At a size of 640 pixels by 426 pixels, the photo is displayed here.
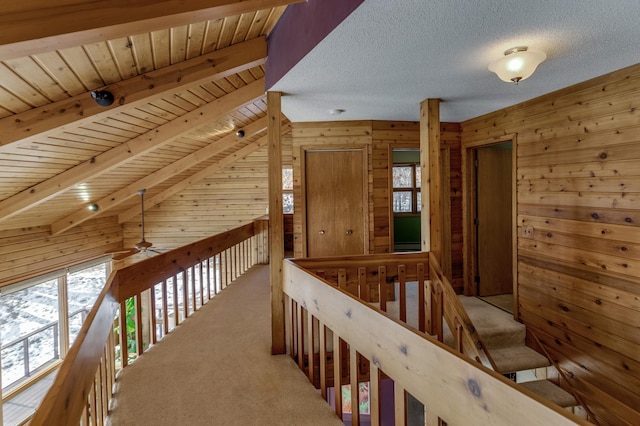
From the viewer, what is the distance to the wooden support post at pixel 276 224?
2.74 meters

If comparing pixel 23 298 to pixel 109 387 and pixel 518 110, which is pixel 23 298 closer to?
pixel 109 387

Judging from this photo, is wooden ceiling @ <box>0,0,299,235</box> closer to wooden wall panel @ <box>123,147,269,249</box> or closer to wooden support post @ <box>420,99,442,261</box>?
wooden support post @ <box>420,99,442,261</box>

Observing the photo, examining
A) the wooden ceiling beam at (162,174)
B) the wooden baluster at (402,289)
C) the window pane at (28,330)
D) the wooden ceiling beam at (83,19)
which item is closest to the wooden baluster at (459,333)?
the wooden baluster at (402,289)

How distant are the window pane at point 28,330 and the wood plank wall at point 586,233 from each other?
6995 millimetres

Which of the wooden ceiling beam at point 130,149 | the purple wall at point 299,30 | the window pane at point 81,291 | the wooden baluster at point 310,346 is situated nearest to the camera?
the purple wall at point 299,30

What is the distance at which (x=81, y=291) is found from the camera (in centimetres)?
653

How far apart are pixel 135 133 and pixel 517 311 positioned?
182 inches

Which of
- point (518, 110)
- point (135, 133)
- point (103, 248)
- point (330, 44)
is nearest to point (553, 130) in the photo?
point (518, 110)

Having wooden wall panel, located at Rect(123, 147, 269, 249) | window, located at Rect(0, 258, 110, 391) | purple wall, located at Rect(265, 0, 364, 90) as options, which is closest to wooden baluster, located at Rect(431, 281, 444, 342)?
purple wall, located at Rect(265, 0, 364, 90)

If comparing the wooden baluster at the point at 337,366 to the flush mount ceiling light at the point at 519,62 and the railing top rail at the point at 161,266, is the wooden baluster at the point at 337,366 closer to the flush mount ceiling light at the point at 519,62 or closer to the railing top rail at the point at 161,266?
the railing top rail at the point at 161,266

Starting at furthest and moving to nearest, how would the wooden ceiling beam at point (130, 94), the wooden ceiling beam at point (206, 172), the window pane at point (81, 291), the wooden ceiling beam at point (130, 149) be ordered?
the wooden ceiling beam at point (206, 172) → the window pane at point (81, 291) → the wooden ceiling beam at point (130, 149) → the wooden ceiling beam at point (130, 94)

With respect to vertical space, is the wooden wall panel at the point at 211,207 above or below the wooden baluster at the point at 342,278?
above

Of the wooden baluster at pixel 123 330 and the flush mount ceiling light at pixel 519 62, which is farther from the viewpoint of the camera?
the wooden baluster at pixel 123 330

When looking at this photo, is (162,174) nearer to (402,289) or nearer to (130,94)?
(130,94)
